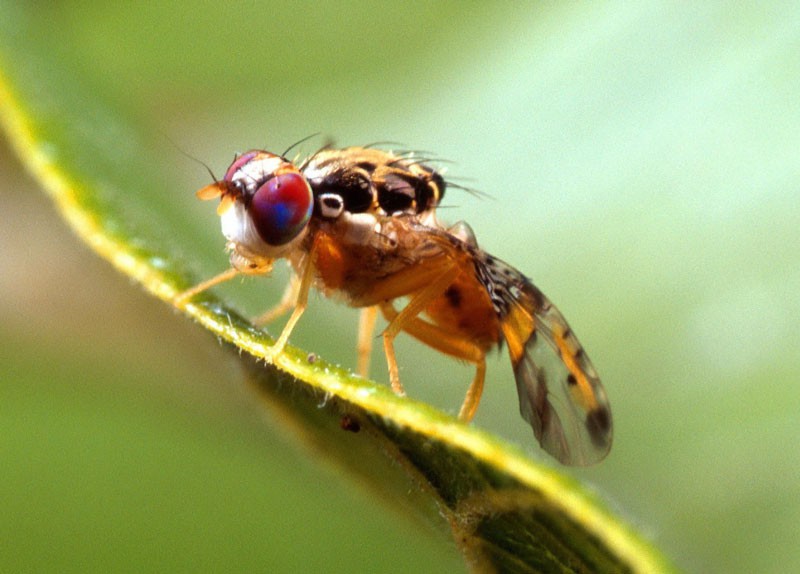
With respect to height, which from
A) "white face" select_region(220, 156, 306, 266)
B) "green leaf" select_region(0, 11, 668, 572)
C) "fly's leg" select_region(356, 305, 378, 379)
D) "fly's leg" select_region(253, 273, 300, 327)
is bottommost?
Result: "green leaf" select_region(0, 11, 668, 572)

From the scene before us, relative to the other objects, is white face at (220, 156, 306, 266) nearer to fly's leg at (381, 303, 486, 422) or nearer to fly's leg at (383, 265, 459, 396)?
fly's leg at (383, 265, 459, 396)

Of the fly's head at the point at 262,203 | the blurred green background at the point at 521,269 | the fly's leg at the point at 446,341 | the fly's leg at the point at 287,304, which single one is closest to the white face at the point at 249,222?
the fly's head at the point at 262,203

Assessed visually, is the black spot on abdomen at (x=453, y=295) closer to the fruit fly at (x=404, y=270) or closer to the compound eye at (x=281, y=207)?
the fruit fly at (x=404, y=270)

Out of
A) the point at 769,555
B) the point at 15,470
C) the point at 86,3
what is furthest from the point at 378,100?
the point at 769,555

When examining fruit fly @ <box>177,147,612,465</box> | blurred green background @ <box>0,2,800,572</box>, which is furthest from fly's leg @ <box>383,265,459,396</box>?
blurred green background @ <box>0,2,800,572</box>

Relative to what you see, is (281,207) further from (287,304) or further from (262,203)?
(287,304)

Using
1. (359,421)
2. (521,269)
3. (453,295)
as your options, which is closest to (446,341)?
(453,295)
